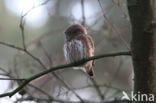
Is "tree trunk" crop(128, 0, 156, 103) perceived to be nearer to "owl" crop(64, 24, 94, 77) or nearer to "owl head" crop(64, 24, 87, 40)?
"owl" crop(64, 24, 94, 77)

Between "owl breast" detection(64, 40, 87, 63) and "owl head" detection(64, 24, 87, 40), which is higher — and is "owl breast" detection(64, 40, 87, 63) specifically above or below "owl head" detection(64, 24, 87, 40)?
below

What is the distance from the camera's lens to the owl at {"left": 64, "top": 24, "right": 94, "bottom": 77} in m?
4.03

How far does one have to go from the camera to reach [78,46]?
161 inches

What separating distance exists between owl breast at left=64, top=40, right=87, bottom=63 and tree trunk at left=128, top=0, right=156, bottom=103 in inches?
56.0

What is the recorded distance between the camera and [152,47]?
2.58 meters

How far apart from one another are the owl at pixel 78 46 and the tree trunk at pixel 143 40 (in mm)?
1436

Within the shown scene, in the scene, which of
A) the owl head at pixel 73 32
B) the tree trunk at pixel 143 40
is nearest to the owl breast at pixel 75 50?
the owl head at pixel 73 32

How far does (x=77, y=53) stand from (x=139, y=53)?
1.49 metres

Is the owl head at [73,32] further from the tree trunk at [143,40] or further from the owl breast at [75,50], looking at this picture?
the tree trunk at [143,40]

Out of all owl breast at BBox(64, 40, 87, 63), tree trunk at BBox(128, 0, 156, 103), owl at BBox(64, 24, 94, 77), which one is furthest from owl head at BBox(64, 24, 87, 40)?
tree trunk at BBox(128, 0, 156, 103)

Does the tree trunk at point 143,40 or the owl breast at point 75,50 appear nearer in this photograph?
the tree trunk at point 143,40

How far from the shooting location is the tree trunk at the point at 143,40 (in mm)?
2547

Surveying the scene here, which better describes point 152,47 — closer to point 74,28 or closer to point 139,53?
point 139,53

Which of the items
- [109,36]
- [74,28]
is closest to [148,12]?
[74,28]
